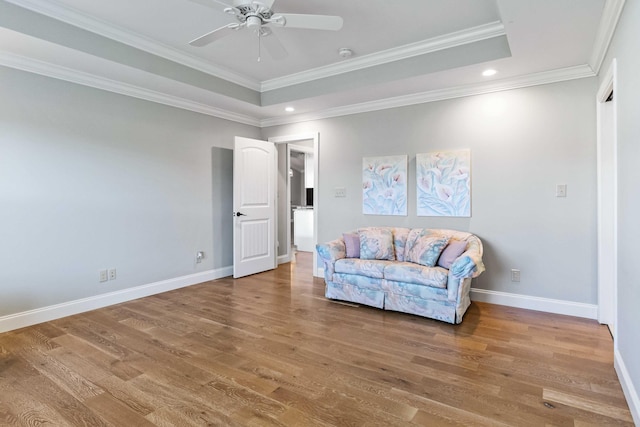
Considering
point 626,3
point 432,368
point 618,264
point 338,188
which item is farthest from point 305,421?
point 338,188

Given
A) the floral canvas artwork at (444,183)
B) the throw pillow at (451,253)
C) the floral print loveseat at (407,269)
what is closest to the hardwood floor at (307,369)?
the floral print loveseat at (407,269)

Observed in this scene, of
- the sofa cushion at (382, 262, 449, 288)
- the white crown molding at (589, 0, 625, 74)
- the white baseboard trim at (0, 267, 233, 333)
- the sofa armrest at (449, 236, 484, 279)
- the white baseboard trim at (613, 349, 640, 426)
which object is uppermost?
the white crown molding at (589, 0, 625, 74)

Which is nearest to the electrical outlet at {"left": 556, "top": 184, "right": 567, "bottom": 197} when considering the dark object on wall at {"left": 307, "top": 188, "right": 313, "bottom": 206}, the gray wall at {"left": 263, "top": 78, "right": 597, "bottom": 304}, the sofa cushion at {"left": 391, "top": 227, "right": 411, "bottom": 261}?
the gray wall at {"left": 263, "top": 78, "right": 597, "bottom": 304}

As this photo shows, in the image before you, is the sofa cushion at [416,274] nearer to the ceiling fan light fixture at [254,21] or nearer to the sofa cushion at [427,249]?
the sofa cushion at [427,249]

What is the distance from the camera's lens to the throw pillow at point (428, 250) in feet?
11.6

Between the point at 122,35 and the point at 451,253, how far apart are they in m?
3.80

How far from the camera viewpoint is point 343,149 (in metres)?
4.83

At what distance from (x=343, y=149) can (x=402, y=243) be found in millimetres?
1651

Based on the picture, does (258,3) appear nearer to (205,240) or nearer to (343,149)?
(343,149)

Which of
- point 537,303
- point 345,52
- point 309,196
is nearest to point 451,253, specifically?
point 537,303

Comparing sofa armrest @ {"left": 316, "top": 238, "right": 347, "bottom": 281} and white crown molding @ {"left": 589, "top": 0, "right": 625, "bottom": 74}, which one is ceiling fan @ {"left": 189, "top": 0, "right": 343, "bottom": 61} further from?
sofa armrest @ {"left": 316, "top": 238, "right": 347, "bottom": 281}

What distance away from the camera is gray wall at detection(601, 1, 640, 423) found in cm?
179

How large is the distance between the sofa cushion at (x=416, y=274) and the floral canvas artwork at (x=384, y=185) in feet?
3.26

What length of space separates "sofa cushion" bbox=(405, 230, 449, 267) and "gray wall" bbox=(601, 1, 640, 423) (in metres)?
1.51
